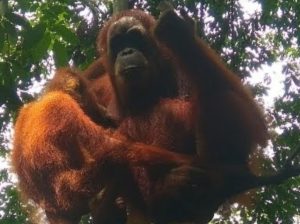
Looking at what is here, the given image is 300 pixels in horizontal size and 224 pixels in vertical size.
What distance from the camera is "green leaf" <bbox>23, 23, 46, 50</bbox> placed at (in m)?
2.53

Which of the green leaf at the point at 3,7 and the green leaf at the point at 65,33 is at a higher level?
the green leaf at the point at 65,33

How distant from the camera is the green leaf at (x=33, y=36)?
253 centimetres

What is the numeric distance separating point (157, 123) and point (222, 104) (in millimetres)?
451

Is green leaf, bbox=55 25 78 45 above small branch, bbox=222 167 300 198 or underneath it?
above

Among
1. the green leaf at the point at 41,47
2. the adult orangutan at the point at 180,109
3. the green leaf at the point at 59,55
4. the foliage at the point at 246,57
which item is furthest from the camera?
the foliage at the point at 246,57

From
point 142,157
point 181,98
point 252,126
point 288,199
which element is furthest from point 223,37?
point 142,157

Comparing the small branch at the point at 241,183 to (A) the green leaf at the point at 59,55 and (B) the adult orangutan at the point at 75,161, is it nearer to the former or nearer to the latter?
(B) the adult orangutan at the point at 75,161

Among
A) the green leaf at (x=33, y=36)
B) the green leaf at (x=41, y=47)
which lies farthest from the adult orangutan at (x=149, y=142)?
the green leaf at (x=33, y=36)

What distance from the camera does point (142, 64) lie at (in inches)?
115

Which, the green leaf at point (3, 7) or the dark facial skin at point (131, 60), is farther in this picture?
the dark facial skin at point (131, 60)

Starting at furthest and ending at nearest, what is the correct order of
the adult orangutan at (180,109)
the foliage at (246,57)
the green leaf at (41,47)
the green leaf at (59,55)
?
the foliage at (246,57) → the green leaf at (59,55) → the green leaf at (41,47) → the adult orangutan at (180,109)

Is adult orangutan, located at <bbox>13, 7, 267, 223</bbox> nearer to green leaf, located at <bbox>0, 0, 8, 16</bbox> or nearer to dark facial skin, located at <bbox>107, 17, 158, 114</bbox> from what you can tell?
dark facial skin, located at <bbox>107, 17, 158, 114</bbox>

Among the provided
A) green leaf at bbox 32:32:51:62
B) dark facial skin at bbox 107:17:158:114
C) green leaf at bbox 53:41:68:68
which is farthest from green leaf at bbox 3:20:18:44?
dark facial skin at bbox 107:17:158:114

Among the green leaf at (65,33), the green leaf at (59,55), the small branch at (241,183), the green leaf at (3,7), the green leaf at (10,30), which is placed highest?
the green leaf at (65,33)
